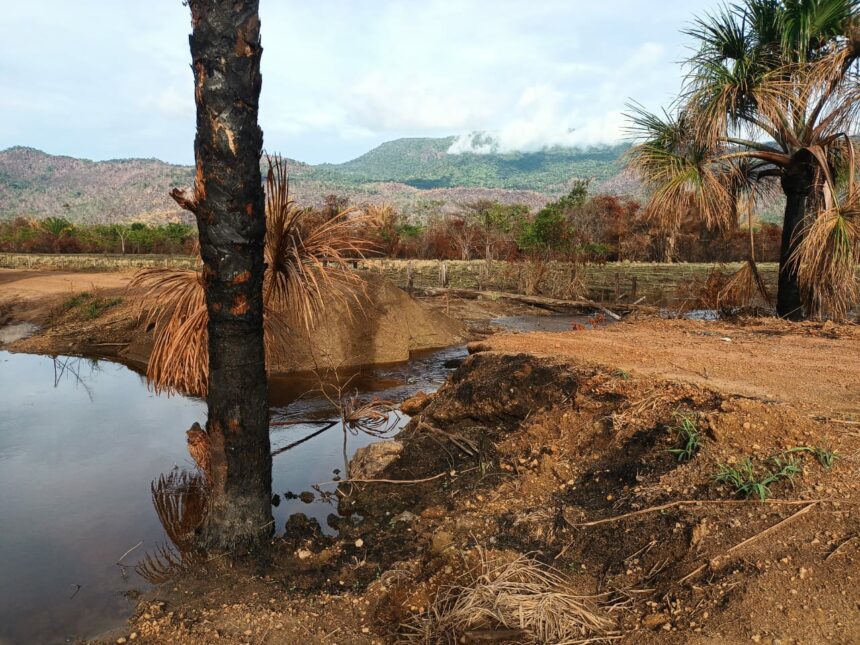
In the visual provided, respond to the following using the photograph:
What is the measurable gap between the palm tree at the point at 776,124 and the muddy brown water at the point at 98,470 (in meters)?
4.82

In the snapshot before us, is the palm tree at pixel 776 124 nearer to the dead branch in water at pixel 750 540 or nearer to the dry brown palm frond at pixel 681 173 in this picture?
the dry brown palm frond at pixel 681 173

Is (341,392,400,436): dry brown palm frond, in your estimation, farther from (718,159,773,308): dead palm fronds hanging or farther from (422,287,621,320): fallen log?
(422,287,621,320): fallen log

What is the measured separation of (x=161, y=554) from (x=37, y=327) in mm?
11049

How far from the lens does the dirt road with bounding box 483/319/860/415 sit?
4781 mm

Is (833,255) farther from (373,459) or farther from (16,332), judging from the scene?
(16,332)

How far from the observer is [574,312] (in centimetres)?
1711

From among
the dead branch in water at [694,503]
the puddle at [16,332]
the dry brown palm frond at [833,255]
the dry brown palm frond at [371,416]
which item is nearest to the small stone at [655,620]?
the dead branch in water at [694,503]

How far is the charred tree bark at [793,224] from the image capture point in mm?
9094

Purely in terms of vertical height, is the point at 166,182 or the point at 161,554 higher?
the point at 166,182

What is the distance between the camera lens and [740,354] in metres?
6.34

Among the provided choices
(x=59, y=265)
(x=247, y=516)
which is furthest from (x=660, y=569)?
(x=59, y=265)

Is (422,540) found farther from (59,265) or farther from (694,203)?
(59,265)

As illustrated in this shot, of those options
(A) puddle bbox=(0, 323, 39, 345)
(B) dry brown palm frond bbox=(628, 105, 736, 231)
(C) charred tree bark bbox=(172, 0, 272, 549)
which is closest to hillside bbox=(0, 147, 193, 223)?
(A) puddle bbox=(0, 323, 39, 345)

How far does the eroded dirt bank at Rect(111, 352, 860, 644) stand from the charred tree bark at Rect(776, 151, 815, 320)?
18.8ft
